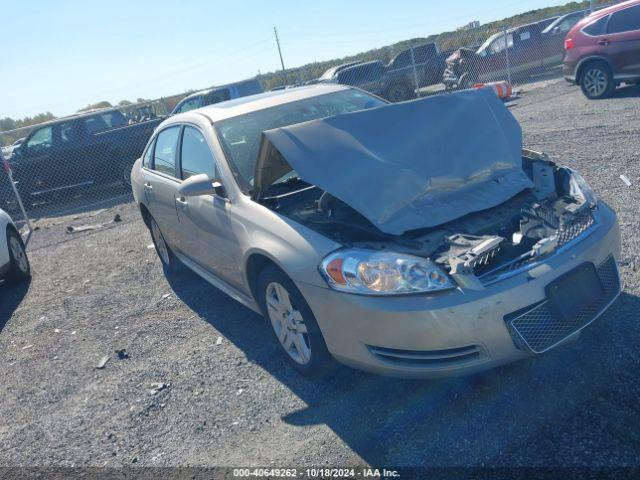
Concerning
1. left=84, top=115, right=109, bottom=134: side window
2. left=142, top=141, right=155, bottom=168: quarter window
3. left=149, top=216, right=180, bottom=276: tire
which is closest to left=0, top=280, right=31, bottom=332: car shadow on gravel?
left=149, top=216, right=180, bottom=276: tire

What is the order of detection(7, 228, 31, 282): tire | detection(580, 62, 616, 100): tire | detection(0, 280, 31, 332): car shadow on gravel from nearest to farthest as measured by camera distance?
1. detection(0, 280, 31, 332): car shadow on gravel
2. detection(7, 228, 31, 282): tire
3. detection(580, 62, 616, 100): tire

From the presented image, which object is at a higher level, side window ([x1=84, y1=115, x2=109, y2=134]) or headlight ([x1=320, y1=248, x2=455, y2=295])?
side window ([x1=84, y1=115, x2=109, y2=134])

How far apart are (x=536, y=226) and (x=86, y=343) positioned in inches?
155

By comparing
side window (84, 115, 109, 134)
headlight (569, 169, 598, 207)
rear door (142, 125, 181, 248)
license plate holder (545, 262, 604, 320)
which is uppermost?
side window (84, 115, 109, 134)

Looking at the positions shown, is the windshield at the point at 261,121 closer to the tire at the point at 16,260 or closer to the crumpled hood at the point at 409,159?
the crumpled hood at the point at 409,159

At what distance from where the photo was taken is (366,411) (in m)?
3.45

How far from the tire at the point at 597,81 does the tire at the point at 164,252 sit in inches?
380

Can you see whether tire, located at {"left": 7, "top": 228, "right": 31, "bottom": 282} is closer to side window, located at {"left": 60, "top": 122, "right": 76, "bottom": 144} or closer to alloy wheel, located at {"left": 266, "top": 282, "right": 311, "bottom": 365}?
alloy wheel, located at {"left": 266, "top": 282, "right": 311, "bottom": 365}

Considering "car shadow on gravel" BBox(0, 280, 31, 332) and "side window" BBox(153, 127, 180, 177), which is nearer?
"side window" BBox(153, 127, 180, 177)

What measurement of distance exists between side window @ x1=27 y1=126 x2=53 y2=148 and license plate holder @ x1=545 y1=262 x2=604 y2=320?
13.4m

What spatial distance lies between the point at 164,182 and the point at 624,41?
10041 millimetres

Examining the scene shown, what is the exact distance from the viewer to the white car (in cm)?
718

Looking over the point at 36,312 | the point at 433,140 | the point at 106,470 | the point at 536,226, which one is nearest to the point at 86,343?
the point at 36,312

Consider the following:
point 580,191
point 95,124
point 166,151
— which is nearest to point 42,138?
point 95,124
